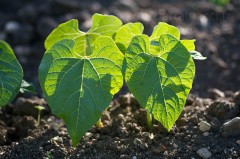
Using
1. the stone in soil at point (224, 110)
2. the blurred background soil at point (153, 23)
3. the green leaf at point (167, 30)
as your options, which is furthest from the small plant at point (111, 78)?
the blurred background soil at point (153, 23)

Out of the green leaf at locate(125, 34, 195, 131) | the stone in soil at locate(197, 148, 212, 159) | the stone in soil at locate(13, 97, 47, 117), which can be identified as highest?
the green leaf at locate(125, 34, 195, 131)

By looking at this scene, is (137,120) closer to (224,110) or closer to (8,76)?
(224,110)

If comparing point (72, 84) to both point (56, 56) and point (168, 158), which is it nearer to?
point (56, 56)

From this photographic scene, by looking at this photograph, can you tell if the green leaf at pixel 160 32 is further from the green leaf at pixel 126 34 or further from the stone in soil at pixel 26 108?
the stone in soil at pixel 26 108

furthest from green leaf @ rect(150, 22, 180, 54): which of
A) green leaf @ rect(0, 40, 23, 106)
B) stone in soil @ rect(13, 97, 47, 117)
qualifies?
stone in soil @ rect(13, 97, 47, 117)

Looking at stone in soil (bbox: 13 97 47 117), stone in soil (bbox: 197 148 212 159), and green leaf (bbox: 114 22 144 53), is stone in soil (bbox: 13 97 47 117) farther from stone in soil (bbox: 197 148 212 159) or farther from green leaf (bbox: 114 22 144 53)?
stone in soil (bbox: 197 148 212 159)

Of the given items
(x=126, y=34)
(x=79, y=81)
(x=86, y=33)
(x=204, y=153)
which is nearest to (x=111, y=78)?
(x=79, y=81)
